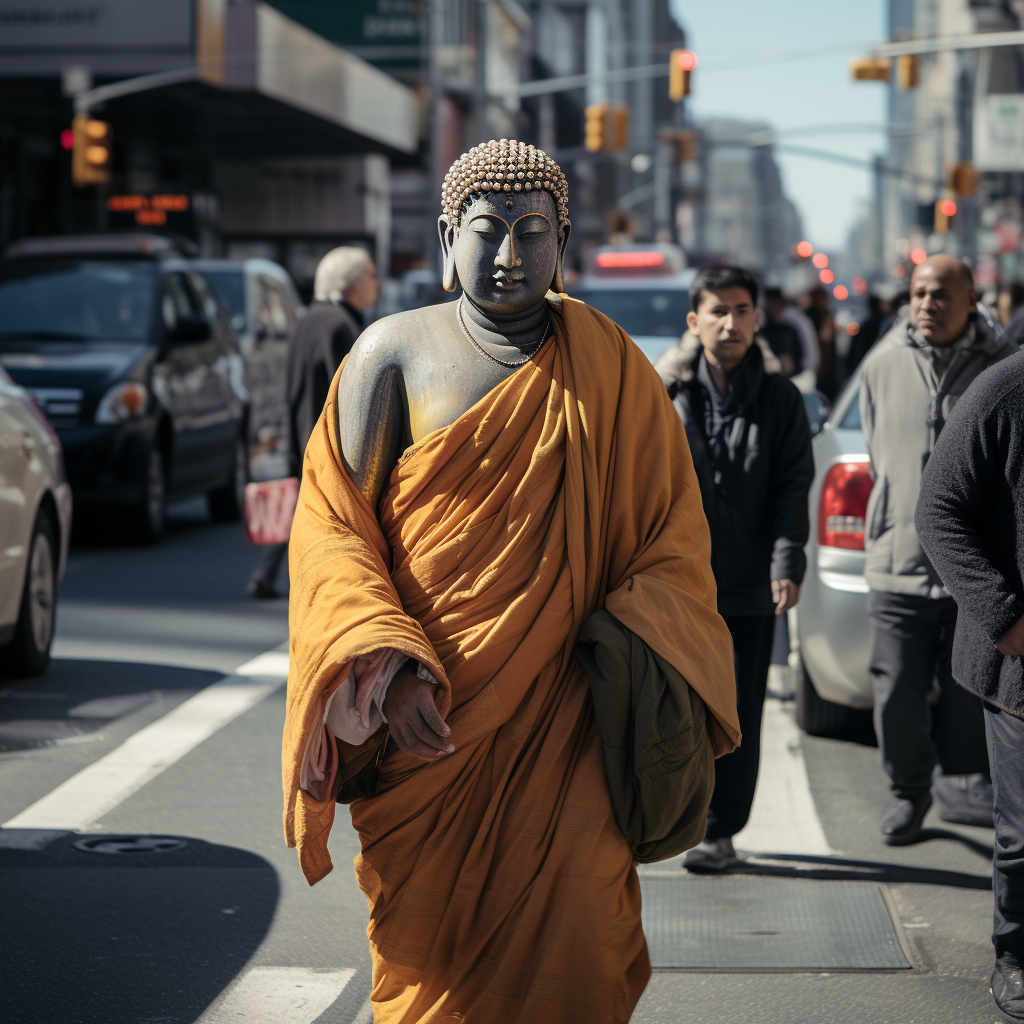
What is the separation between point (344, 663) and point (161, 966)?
169 centimetres

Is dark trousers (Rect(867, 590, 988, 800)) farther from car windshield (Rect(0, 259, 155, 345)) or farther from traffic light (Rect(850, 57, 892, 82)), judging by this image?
traffic light (Rect(850, 57, 892, 82))

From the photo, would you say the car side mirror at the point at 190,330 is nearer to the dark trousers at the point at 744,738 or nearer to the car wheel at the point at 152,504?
the car wheel at the point at 152,504

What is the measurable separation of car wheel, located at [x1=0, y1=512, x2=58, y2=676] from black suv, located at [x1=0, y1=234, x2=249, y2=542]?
12.9 ft

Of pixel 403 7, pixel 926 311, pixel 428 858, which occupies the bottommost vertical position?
pixel 428 858

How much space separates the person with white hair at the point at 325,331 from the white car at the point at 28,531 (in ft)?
3.95

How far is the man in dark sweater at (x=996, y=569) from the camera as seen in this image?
3812 millimetres

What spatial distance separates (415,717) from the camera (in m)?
3.08

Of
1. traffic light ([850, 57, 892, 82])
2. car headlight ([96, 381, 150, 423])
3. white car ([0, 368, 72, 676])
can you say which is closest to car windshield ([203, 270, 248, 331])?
car headlight ([96, 381, 150, 423])

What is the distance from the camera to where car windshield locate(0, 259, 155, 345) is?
12.5m

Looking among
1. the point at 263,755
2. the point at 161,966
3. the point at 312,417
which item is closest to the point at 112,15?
the point at 312,417

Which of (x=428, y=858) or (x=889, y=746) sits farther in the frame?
(x=889, y=746)

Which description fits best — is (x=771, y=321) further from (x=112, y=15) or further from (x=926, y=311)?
(x=112, y=15)

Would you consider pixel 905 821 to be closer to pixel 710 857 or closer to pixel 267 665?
pixel 710 857

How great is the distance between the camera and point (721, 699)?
326 centimetres
